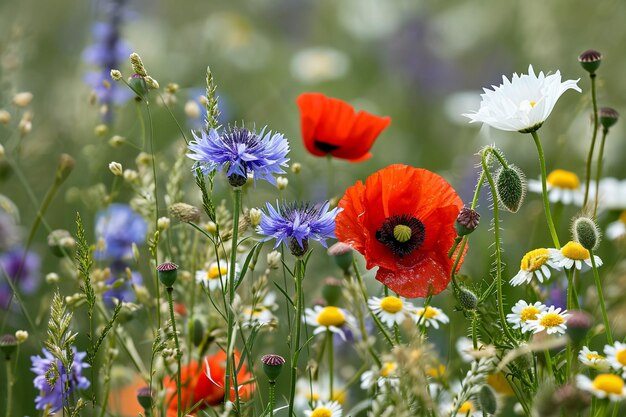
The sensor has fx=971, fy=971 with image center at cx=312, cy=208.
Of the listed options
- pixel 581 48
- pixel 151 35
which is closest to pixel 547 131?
pixel 581 48

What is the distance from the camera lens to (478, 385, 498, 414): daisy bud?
4.25 feet

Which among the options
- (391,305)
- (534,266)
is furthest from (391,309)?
(534,266)

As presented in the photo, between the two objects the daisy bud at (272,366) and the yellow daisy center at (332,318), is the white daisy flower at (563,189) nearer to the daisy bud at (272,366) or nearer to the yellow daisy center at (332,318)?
the yellow daisy center at (332,318)

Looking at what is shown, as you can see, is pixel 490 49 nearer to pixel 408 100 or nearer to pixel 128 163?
pixel 408 100

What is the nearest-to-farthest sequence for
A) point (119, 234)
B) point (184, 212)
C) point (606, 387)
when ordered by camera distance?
point (606, 387) < point (184, 212) < point (119, 234)

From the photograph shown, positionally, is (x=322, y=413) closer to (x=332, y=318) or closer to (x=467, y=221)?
(x=332, y=318)

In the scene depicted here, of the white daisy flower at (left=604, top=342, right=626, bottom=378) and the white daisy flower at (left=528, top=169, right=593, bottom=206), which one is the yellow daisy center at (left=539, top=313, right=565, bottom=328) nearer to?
the white daisy flower at (left=604, top=342, right=626, bottom=378)

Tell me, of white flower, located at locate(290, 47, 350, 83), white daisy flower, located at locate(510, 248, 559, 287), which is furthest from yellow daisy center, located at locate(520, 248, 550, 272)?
white flower, located at locate(290, 47, 350, 83)

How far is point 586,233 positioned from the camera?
1.28 metres

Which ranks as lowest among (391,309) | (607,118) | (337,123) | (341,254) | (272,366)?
(272,366)

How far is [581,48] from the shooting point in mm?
3969

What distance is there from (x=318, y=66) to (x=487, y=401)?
311cm

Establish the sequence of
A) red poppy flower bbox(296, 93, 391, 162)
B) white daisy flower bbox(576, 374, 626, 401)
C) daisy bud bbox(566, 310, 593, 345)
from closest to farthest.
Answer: white daisy flower bbox(576, 374, 626, 401), daisy bud bbox(566, 310, 593, 345), red poppy flower bbox(296, 93, 391, 162)

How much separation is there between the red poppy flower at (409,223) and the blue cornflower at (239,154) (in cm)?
15
